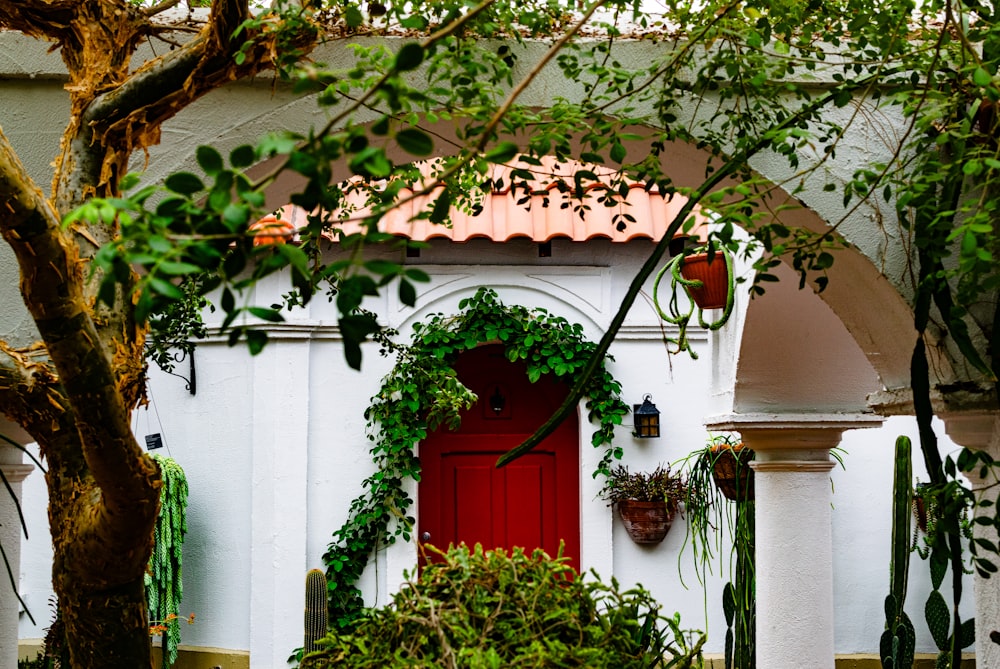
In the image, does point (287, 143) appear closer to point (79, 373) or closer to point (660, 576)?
point (79, 373)

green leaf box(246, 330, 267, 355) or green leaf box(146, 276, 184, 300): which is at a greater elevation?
green leaf box(146, 276, 184, 300)

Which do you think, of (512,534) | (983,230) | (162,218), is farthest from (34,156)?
(512,534)

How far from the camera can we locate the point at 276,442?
686cm

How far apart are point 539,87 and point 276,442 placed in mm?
4340

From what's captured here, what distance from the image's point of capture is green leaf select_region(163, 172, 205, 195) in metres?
1.20

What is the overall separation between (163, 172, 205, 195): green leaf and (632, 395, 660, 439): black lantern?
233 inches

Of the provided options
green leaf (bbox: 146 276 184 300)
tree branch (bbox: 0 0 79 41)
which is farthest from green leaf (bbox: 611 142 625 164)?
tree branch (bbox: 0 0 79 41)

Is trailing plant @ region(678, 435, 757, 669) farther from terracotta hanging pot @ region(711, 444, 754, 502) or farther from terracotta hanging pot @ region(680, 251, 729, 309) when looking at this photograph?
terracotta hanging pot @ region(680, 251, 729, 309)

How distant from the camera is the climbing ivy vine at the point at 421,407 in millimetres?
6809

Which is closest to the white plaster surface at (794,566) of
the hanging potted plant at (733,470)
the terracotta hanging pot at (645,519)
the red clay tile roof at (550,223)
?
the hanging potted plant at (733,470)

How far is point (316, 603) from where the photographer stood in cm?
652

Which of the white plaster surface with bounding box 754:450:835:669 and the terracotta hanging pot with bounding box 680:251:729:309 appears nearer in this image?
the terracotta hanging pot with bounding box 680:251:729:309

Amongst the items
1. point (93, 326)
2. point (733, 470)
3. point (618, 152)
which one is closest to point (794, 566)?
point (733, 470)

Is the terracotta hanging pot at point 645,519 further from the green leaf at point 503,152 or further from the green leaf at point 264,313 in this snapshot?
the green leaf at point 264,313
